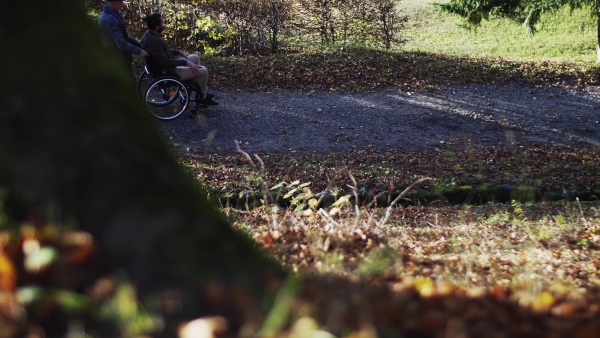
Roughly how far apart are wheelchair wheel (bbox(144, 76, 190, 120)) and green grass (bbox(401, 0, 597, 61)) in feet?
31.9

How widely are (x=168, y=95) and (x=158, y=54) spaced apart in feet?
3.16

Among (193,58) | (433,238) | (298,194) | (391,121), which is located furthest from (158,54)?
(433,238)

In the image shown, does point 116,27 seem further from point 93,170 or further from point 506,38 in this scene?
point 506,38

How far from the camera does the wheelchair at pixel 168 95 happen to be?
9703mm

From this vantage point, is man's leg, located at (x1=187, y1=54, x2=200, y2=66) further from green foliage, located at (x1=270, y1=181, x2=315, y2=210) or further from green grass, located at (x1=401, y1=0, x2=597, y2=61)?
green grass, located at (x1=401, y1=0, x2=597, y2=61)

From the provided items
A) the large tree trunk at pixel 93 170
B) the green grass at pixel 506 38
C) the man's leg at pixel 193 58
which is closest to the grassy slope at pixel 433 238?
the large tree trunk at pixel 93 170

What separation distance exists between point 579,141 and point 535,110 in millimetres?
1511

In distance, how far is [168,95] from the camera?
10.1m

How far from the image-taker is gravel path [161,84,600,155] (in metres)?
10.1

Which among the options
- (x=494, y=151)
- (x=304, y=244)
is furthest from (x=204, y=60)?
(x=304, y=244)

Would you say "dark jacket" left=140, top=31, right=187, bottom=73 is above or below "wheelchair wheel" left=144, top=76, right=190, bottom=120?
above

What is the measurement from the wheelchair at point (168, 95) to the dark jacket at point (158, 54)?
0.41ft

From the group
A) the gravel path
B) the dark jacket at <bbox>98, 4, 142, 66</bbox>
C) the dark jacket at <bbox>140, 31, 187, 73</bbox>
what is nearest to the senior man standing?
the dark jacket at <bbox>98, 4, 142, 66</bbox>

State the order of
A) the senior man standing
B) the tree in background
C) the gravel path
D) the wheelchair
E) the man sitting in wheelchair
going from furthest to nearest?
the tree in background < the gravel path < the wheelchair < the man sitting in wheelchair < the senior man standing
